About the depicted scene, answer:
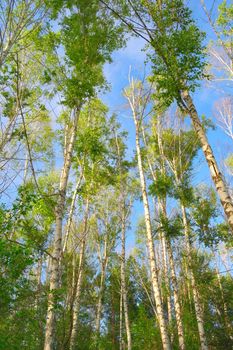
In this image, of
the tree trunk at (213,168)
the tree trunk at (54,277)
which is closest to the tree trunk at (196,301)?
the tree trunk at (54,277)

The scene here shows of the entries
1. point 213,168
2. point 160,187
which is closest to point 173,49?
point 213,168

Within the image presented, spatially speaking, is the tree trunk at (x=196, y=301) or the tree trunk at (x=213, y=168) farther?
the tree trunk at (x=196, y=301)

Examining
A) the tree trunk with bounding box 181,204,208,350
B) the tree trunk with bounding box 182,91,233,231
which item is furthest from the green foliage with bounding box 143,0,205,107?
the tree trunk with bounding box 181,204,208,350

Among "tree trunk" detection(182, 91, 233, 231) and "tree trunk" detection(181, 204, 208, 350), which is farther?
"tree trunk" detection(181, 204, 208, 350)

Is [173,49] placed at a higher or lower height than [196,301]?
higher

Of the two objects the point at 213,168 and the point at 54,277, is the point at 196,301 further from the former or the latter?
the point at 213,168

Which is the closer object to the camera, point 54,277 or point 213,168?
point 213,168

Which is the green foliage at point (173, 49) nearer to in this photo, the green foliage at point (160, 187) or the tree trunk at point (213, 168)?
the tree trunk at point (213, 168)

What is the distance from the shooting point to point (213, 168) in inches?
245

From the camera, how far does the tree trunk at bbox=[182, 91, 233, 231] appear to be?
18.1ft

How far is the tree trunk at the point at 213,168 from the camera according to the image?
18.1ft

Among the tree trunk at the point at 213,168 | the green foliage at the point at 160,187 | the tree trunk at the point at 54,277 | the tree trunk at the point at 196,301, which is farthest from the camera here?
the green foliage at the point at 160,187

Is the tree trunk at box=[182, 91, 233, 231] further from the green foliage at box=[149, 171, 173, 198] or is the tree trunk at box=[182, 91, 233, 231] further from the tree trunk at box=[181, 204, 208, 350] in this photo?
the tree trunk at box=[181, 204, 208, 350]

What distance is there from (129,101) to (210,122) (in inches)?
206
